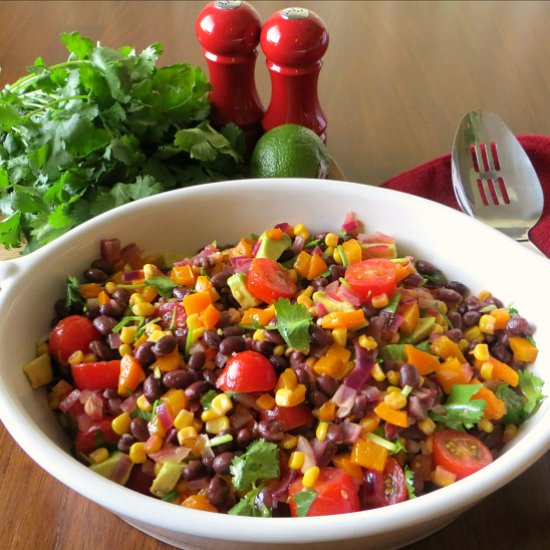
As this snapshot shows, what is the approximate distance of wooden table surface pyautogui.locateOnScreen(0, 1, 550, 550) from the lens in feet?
5.02

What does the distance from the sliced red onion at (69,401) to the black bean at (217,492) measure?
0.37m

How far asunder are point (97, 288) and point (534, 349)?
1.02 meters

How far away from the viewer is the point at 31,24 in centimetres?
353

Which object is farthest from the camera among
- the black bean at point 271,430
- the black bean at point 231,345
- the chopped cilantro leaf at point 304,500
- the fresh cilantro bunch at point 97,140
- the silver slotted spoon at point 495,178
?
the silver slotted spoon at point 495,178

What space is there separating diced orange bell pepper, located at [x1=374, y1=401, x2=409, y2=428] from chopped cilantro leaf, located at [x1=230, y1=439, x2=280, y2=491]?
22 centimetres

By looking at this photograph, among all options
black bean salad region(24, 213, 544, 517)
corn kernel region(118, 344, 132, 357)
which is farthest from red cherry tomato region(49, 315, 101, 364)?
corn kernel region(118, 344, 132, 357)

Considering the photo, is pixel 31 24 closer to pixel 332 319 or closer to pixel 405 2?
pixel 405 2

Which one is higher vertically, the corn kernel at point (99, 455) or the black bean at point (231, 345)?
the black bean at point (231, 345)

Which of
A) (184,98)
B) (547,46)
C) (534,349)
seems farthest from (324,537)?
(547,46)

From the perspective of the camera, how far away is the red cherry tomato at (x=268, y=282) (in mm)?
1644

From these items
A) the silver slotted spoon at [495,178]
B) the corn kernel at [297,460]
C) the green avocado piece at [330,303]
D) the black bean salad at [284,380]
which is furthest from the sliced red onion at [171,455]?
the silver slotted spoon at [495,178]

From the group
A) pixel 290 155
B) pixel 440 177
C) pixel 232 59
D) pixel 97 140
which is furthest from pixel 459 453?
pixel 232 59

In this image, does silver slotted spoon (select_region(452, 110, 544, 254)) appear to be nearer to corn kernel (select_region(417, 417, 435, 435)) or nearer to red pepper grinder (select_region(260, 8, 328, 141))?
red pepper grinder (select_region(260, 8, 328, 141))

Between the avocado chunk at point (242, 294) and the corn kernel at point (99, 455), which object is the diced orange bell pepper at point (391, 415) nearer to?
the avocado chunk at point (242, 294)
